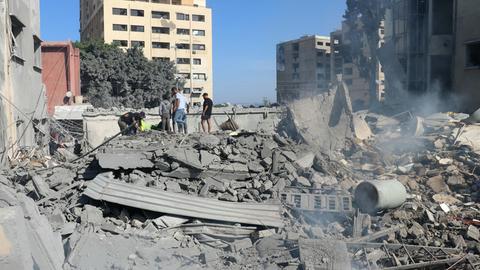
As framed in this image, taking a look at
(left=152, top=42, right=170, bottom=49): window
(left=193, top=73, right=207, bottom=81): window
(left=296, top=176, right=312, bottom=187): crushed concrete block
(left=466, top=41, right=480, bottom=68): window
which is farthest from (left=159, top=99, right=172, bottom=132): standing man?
(left=152, top=42, right=170, bottom=49): window

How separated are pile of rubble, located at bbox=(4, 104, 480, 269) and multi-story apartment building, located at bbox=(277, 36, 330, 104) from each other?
59.5m

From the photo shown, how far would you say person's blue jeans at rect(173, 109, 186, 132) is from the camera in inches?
507

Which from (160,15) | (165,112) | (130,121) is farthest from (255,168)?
(160,15)

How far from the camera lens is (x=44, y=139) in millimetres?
15289

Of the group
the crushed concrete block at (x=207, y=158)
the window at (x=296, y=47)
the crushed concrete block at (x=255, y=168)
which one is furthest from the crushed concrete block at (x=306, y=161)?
the window at (x=296, y=47)

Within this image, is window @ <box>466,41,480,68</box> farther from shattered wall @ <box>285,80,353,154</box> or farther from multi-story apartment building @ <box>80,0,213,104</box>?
multi-story apartment building @ <box>80,0,213,104</box>

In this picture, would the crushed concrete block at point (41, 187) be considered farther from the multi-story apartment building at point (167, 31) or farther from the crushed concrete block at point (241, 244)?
the multi-story apartment building at point (167, 31)

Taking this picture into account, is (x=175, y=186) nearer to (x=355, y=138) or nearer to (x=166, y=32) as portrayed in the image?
(x=355, y=138)

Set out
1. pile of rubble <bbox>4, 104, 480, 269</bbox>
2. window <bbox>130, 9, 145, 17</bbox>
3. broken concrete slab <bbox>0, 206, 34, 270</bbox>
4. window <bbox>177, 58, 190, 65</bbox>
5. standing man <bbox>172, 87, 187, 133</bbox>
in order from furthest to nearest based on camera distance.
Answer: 1. window <bbox>177, 58, 190, 65</bbox>
2. window <bbox>130, 9, 145, 17</bbox>
3. standing man <bbox>172, 87, 187, 133</bbox>
4. pile of rubble <bbox>4, 104, 480, 269</bbox>
5. broken concrete slab <bbox>0, 206, 34, 270</bbox>

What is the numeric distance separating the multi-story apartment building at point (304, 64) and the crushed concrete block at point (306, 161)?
59.2m

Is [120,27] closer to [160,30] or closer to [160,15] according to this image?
[160,30]

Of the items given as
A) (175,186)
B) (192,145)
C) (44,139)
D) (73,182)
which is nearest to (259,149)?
(192,145)

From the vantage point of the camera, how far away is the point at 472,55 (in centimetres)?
1864

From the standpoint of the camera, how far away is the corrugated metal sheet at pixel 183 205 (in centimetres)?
677
